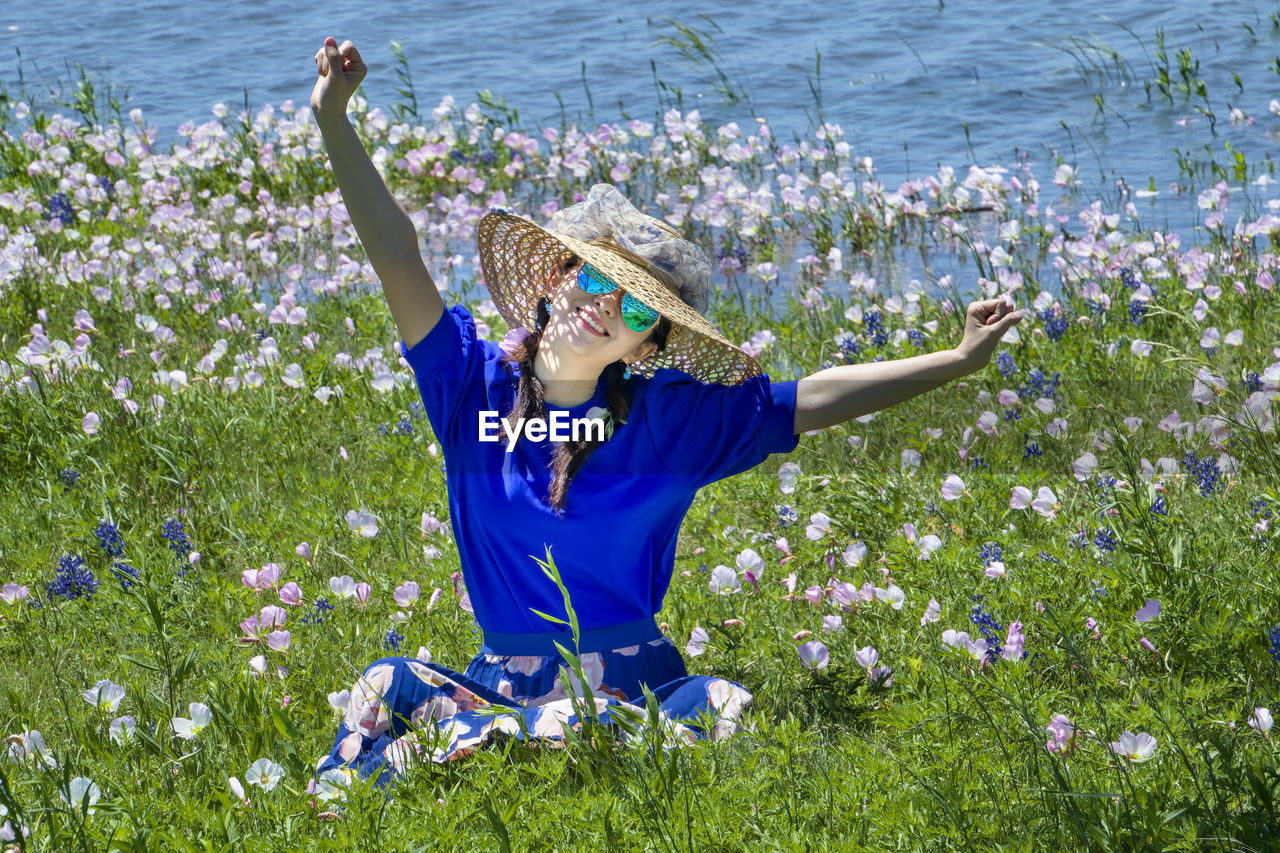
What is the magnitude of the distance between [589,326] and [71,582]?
2105mm

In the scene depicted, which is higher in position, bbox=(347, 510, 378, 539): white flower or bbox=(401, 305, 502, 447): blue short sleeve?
bbox=(401, 305, 502, 447): blue short sleeve

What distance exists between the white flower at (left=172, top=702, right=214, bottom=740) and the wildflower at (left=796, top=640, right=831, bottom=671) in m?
1.57

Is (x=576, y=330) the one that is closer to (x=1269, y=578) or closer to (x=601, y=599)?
(x=601, y=599)

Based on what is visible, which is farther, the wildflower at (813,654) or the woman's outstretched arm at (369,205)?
the wildflower at (813,654)

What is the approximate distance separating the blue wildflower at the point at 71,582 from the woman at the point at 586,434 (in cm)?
145

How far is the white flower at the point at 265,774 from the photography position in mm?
3076

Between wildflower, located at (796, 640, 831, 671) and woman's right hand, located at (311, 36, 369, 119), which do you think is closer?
woman's right hand, located at (311, 36, 369, 119)

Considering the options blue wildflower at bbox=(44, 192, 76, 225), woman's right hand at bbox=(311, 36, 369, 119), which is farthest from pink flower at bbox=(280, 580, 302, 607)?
blue wildflower at bbox=(44, 192, 76, 225)

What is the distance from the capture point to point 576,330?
351 centimetres

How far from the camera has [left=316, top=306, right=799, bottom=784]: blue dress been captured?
3506mm

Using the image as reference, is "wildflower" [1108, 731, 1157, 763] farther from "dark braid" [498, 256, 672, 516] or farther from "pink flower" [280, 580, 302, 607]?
"pink flower" [280, 580, 302, 607]

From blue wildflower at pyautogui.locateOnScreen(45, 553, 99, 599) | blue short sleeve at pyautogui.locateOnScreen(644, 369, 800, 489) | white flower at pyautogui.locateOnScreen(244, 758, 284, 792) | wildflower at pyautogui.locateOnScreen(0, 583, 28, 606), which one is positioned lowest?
blue wildflower at pyautogui.locateOnScreen(45, 553, 99, 599)

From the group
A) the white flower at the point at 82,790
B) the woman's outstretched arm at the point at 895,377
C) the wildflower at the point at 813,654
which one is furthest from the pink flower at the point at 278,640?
the woman's outstretched arm at the point at 895,377

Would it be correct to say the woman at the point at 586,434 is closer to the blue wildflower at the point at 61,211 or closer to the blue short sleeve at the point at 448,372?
the blue short sleeve at the point at 448,372
